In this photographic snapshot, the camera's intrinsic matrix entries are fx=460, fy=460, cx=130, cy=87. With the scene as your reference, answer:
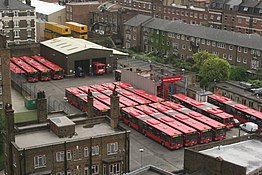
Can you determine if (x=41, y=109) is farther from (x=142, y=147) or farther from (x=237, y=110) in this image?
(x=237, y=110)

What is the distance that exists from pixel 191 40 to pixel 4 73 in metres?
41.8

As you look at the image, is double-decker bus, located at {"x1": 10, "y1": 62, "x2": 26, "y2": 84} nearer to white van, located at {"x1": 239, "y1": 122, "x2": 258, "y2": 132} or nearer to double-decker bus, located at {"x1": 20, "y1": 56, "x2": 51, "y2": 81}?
double-decker bus, located at {"x1": 20, "y1": 56, "x2": 51, "y2": 81}

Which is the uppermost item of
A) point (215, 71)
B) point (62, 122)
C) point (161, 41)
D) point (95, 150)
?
point (161, 41)

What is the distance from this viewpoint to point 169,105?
170 feet

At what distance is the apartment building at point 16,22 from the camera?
7569cm

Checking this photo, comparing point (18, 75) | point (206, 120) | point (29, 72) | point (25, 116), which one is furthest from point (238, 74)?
point (25, 116)

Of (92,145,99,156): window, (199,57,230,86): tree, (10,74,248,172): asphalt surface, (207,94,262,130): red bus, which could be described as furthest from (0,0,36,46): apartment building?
(92,145,99,156): window

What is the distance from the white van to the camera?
156 feet

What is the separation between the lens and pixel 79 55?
6812cm

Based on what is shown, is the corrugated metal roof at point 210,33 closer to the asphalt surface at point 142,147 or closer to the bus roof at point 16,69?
the asphalt surface at point 142,147

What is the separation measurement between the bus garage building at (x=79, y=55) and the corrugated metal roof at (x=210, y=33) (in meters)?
13.7

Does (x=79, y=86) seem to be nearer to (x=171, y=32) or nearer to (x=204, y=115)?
(x=204, y=115)

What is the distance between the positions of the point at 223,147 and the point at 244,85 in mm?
29877

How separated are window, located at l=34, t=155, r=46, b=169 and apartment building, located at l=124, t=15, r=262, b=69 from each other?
151 feet
